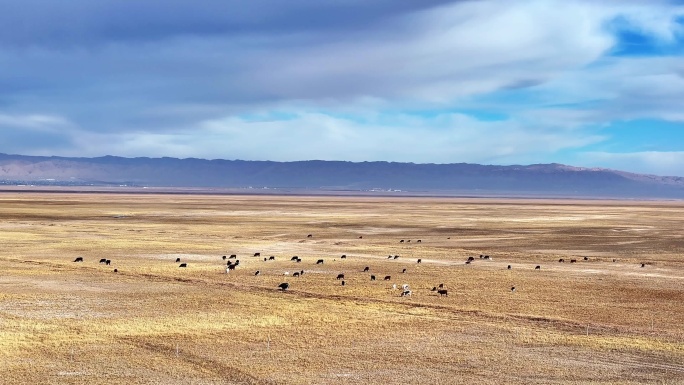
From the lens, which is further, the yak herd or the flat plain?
the yak herd

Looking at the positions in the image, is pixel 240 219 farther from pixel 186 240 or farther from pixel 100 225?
pixel 186 240

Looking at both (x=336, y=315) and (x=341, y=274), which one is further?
(x=341, y=274)

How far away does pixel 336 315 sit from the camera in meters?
30.1

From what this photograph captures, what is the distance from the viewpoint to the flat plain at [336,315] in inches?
860

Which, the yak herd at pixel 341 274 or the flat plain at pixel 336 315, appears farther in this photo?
the yak herd at pixel 341 274

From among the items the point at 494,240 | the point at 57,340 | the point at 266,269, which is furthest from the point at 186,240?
the point at 57,340

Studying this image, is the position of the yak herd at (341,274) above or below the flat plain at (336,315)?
above

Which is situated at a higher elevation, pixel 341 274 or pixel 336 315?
pixel 341 274

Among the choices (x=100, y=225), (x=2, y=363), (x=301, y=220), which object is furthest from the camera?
(x=301, y=220)

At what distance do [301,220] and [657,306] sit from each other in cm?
6768

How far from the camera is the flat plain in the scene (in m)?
21.8

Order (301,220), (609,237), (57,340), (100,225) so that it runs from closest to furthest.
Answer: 1. (57,340)
2. (609,237)
3. (100,225)
4. (301,220)

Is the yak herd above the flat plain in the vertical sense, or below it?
above

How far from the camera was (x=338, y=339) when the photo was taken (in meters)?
25.8
